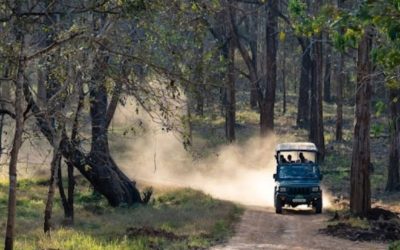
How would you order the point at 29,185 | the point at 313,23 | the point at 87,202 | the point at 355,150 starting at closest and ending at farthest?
the point at 313,23, the point at 355,150, the point at 87,202, the point at 29,185

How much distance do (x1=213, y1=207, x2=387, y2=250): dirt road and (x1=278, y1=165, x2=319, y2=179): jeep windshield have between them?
130cm

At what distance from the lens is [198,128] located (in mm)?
52250

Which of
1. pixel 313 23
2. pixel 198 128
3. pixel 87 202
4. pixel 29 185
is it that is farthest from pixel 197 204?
pixel 198 128

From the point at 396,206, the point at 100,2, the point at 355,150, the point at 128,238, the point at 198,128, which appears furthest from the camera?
the point at 198,128

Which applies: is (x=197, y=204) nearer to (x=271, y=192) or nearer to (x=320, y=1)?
(x=271, y=192)

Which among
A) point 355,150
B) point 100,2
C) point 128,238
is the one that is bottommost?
point 128,238

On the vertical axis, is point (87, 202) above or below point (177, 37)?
below

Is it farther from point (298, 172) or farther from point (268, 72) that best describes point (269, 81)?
point (298, 172)

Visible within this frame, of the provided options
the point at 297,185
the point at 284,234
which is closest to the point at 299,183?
the point at 297,185

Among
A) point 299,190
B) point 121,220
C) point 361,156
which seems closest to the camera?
point 121,220

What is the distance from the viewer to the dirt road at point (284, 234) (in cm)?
1702

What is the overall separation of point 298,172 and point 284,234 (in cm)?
651

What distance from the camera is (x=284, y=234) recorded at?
19.1 meters

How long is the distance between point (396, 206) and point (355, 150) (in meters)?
4.53
